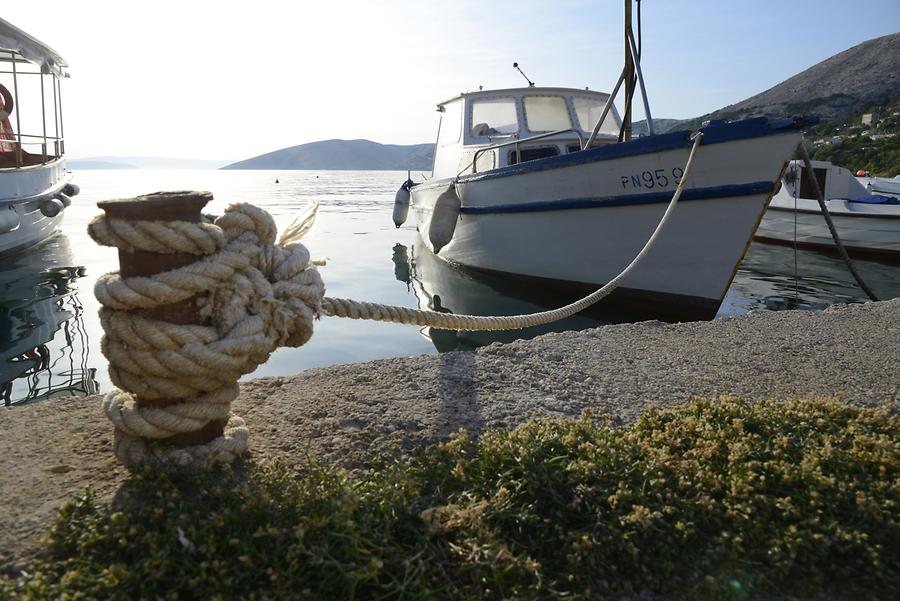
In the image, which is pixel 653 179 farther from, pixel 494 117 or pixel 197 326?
pixel 197 326

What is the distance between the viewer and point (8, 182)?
10.3 metres

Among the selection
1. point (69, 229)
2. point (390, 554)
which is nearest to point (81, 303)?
point (390, 554)

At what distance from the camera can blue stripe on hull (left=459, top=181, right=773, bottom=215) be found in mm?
5852

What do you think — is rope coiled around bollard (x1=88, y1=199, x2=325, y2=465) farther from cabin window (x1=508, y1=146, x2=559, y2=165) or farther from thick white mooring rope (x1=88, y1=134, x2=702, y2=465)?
cabin window (x1=508, y1=146, x2=559, y2=165)

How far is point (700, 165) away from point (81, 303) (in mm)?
7485

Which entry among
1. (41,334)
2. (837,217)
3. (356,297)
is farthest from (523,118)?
(41,334)

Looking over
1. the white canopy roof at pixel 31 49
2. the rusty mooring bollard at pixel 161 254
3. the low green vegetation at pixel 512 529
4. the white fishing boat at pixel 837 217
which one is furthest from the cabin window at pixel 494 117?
the rusty mooring bollard at pixel 161 254

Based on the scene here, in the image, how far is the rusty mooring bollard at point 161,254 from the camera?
5.66 ft

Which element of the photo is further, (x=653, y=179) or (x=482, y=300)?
(x=482, y=300)

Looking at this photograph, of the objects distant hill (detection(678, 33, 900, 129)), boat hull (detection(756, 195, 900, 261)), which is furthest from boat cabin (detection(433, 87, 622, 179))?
distant hill (detection(678, 33, 900, 129))

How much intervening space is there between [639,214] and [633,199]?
0.19m

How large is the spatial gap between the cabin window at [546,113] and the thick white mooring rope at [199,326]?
28.0 feet

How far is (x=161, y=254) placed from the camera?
5.76ft

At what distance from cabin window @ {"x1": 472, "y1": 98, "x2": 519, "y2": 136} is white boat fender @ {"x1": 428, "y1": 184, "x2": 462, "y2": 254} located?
1.52 meters
